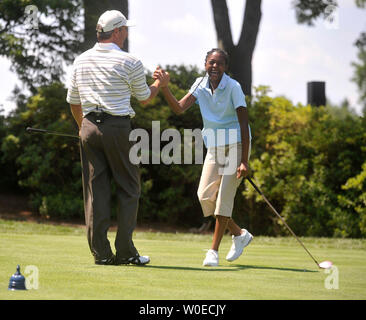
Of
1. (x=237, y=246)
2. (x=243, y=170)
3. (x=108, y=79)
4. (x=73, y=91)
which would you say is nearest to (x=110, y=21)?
(x=108, y=79)

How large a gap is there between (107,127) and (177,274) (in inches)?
57.0

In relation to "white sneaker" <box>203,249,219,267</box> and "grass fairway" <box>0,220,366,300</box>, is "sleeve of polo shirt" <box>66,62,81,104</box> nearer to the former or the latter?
"grass fairway" <box>0,220,366,300</box>

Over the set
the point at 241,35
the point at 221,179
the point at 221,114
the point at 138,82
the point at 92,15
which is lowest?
the point at 221,179

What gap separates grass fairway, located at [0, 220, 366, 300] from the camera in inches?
183

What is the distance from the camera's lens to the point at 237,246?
23.0ft

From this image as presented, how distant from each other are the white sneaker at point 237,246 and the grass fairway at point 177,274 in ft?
0.25

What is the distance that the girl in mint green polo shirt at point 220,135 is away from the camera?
6617 millimetres

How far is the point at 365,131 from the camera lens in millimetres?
13148

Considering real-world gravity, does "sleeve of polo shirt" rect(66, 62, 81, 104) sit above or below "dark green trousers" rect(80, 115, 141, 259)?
above

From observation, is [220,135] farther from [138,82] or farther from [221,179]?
[138,82]

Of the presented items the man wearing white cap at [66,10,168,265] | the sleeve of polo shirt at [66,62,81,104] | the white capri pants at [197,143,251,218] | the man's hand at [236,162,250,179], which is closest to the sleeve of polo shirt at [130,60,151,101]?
the man wearing white cap at [66,10,168,265]

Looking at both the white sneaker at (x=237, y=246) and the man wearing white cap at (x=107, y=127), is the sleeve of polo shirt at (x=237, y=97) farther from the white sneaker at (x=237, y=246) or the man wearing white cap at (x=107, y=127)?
the white sneaker at (x=237, y=246)
